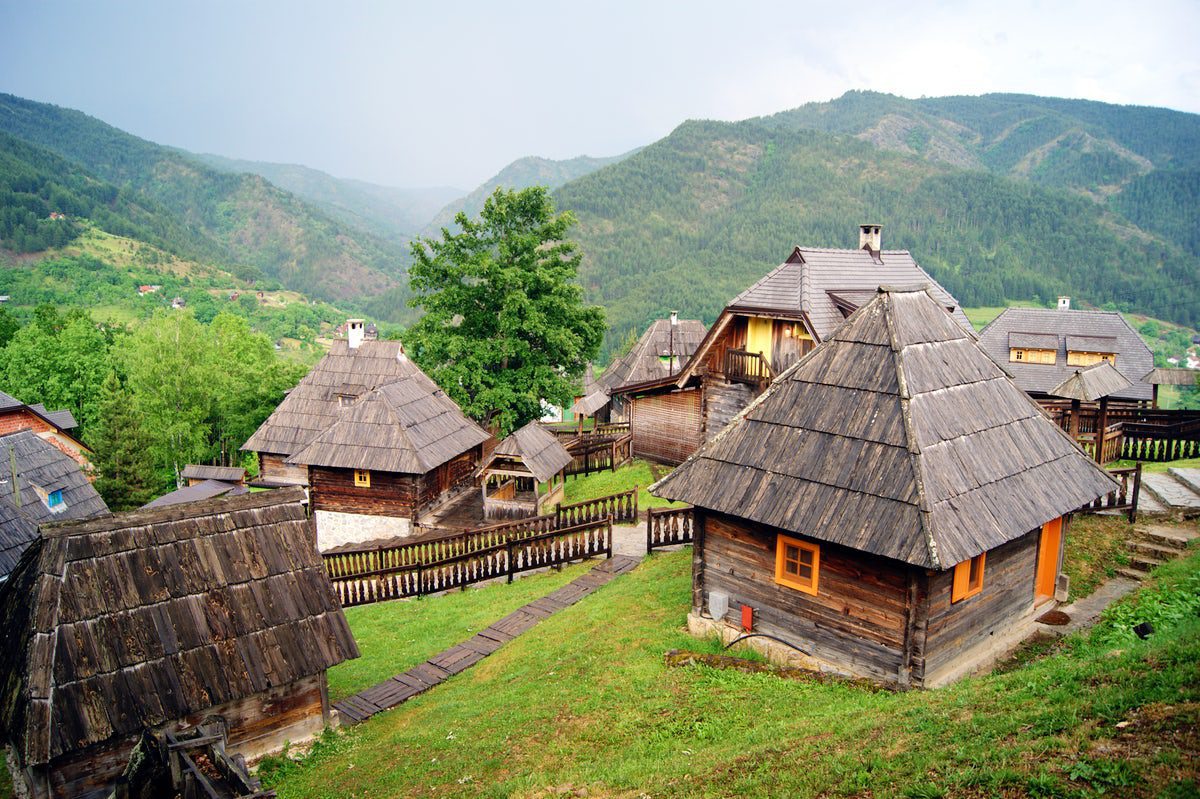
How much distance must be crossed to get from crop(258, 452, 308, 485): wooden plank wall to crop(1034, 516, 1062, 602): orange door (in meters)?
28.1

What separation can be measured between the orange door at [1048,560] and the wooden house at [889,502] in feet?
0.08

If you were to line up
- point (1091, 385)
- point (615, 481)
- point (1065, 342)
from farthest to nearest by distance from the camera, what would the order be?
point (1065, 342) → point (615, 481) → point (1091, 385)

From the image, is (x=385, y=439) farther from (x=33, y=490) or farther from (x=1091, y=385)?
(x=1091, y=385)

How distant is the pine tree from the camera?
38750 mm

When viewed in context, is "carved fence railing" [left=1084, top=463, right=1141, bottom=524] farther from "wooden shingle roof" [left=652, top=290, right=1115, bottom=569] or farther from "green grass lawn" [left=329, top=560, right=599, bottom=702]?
"green grass lawn" [left=329, top=560, right=599, bottom=702]

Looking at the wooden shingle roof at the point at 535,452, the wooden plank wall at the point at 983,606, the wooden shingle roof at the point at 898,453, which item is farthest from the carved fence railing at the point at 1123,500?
the wooden shingle roof at the point at 535,452

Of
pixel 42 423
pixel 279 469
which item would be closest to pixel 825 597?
pixel 279 469

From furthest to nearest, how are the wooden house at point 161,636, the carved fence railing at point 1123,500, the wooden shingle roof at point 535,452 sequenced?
the wooden shingle roof at point 535,452 → the carved fence railing at point 1123,500 → the wooden house at point 161,636

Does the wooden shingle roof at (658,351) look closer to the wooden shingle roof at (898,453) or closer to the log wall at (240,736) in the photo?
the wooden shingle roof at (898,453)

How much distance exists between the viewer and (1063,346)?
4338 centimetres

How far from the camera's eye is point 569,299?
1328 inches

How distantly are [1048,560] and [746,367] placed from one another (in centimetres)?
1172

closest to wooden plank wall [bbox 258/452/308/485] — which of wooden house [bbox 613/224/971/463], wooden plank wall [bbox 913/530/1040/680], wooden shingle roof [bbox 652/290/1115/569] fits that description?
wooden house [bbox 613/224/971/463]

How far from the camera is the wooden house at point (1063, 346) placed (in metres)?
41.4
